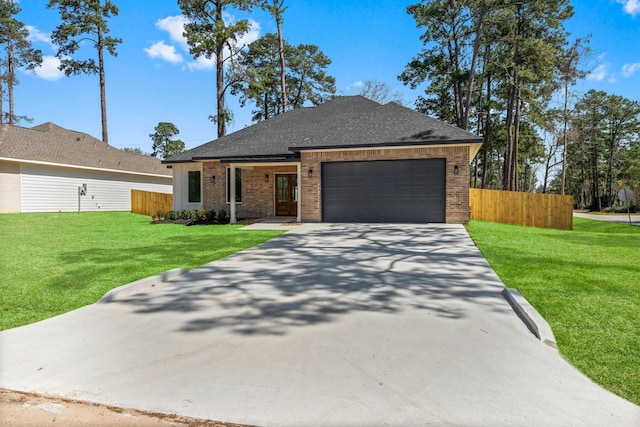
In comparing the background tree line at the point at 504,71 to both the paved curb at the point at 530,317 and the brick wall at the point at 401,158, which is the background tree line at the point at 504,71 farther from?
the paved curb at the point at 530,317

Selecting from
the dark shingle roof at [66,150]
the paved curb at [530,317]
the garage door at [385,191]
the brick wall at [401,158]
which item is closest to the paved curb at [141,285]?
the paved curb at [530,317]

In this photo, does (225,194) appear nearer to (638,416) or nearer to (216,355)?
(216,355)

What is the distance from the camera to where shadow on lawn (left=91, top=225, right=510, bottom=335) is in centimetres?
432

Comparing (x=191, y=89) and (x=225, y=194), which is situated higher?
(x=191, y=89)

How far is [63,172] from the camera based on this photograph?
22375 mm

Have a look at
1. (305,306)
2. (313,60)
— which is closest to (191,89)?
(313,60)

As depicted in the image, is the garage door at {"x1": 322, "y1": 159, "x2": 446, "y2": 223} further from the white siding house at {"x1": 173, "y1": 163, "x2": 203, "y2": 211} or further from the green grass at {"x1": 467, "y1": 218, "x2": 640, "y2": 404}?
the white siding house at {"x1": 173, "y1": 163, "x2": 203, "y2": 211}

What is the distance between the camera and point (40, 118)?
32250 mm

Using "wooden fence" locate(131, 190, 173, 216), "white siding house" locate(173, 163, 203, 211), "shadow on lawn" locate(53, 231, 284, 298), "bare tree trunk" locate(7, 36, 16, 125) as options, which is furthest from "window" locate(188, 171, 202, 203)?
"bare tree trunk" locate(7, 36, 16, 125)

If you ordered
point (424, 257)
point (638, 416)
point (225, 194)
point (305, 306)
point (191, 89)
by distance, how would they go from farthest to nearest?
point (191, 89)
point (225, 194)
point (424, 257)
point (305, 306)
point (638, 416)

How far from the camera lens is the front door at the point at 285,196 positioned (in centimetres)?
1747

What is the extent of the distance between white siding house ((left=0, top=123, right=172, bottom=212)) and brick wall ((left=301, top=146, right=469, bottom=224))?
16392 mm

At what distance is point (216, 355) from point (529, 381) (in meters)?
2.55

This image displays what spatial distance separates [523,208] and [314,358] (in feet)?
54.4
